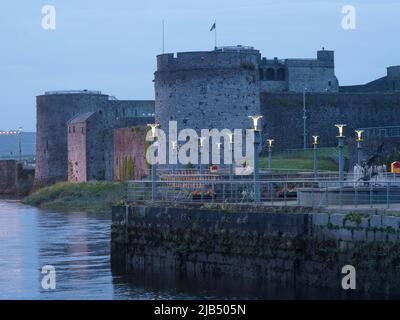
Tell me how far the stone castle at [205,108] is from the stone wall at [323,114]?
0.05 meters

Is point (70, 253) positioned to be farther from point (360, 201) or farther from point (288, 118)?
point (288, 118)

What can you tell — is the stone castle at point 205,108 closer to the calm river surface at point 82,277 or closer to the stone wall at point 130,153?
the stone wall at point 130,153

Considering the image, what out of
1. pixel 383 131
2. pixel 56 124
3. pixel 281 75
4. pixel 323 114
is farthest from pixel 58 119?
pixel 383 131

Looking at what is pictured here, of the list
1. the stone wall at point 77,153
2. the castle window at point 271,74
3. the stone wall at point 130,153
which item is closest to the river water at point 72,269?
the stone wall at point 130,153

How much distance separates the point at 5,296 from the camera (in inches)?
1087

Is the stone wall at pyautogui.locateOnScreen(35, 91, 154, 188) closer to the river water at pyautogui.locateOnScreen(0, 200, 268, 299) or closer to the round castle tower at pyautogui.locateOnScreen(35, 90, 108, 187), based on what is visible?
the round castle tower at pyautogui.locateOnScreen(35, 90, 108, 187)

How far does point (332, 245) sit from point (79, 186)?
4264cm

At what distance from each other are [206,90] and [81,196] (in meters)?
14.1

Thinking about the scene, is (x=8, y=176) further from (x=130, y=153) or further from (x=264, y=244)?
(x=264, y=244)

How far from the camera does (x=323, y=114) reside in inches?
2584

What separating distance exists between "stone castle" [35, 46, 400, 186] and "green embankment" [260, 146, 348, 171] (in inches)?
89.0

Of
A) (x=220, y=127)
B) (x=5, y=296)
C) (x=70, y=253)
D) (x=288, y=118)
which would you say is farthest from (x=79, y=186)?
(x=5, y=296)

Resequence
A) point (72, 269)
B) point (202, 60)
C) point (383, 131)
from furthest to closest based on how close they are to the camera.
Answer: point (383, 131) → point (202, 60) → point (72, 269)
